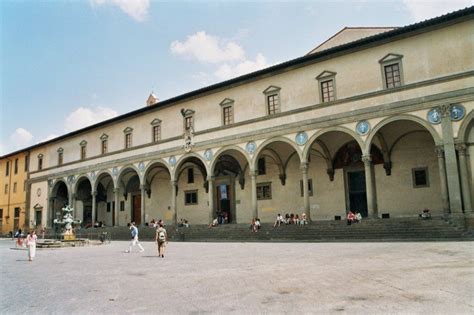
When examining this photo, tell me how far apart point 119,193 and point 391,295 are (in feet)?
108

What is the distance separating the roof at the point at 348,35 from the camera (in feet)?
90.3

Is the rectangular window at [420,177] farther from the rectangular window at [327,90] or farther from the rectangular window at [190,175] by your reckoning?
the rectangular window at [190,175]

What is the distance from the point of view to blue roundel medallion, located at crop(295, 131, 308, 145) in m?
22.0

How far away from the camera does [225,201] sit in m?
29.8

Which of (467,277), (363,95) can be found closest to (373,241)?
(363,95)

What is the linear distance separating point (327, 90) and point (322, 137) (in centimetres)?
294

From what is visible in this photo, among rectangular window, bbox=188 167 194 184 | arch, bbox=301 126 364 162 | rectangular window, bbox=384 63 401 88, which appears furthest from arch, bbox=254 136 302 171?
rectangular window, bbox=188 167 194 184

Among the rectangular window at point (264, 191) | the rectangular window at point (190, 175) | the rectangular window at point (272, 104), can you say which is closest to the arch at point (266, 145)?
the rectangular window at point (272, 104)

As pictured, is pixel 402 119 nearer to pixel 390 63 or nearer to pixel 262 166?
pixel 390 63

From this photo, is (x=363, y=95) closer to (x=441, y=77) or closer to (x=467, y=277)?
(x=441, y=77)

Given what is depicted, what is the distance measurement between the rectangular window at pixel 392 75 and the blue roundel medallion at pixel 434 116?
235 centimetres

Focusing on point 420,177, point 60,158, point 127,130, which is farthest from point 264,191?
point 60,158

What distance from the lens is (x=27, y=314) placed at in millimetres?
5734

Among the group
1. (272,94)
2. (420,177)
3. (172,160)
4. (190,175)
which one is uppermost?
(272,94)
